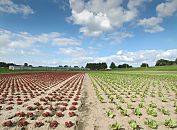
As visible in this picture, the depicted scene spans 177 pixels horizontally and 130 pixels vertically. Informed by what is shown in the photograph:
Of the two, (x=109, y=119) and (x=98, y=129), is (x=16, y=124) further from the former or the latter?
(x=109, y=119)

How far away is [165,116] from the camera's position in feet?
33.7

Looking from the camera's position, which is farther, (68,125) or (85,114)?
(85,114)

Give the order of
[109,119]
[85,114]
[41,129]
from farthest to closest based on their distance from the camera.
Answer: [85,114] < [109,119] < [41,129]

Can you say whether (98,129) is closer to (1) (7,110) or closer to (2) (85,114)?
(2) (85,114)

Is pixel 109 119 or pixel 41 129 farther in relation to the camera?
pixel 109 119

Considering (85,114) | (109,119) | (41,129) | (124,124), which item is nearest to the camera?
(41,129)

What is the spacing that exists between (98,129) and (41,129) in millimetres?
2243

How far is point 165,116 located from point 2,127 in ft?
24.8

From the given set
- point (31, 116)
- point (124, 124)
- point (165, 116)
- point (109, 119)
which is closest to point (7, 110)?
point (31, 116)

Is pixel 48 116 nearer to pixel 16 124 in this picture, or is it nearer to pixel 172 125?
pixel 16 124

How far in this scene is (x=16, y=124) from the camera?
8.53 m

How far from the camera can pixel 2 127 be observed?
8.14 meters

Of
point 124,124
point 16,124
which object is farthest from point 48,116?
point 124,124

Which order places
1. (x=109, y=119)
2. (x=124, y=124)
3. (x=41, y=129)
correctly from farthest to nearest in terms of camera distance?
(x=109, y=119) → (x=124, y=124) → (x=41, y=129)
